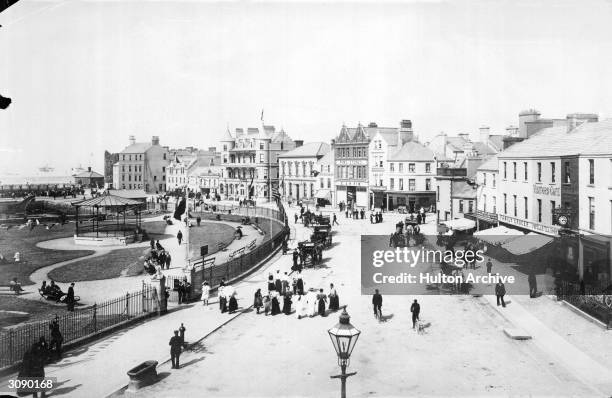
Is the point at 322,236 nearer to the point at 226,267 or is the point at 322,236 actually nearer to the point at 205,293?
the point at 226,267

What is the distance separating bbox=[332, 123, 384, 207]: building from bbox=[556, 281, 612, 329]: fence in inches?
1499

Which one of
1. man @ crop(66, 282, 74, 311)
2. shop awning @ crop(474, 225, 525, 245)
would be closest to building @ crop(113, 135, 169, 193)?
shop awning @ crop(474, 225, 525, 245)

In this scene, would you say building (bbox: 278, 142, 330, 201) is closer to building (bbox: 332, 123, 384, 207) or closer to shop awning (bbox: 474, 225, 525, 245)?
building (bbox: 332, 123, 384, 207)

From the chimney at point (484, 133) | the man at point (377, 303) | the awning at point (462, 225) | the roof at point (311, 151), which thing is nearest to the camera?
the man at point (377, 303)

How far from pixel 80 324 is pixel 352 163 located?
4723 cm

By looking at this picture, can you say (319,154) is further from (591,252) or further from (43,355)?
(43,355)

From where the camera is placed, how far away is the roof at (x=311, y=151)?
73.1 meters

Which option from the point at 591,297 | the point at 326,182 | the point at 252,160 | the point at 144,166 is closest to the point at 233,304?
the point at 591,297

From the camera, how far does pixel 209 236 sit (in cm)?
4662

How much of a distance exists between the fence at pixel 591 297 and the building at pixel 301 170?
1902 inches

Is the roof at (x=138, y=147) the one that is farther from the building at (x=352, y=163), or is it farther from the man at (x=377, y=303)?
the man at (x=377, y=303)

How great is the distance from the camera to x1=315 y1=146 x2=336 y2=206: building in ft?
221

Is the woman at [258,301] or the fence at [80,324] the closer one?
the fence at [80,324]

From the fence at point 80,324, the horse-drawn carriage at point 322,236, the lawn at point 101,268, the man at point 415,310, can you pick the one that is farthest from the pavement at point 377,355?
the horse-drawn carriage at point 322,236
